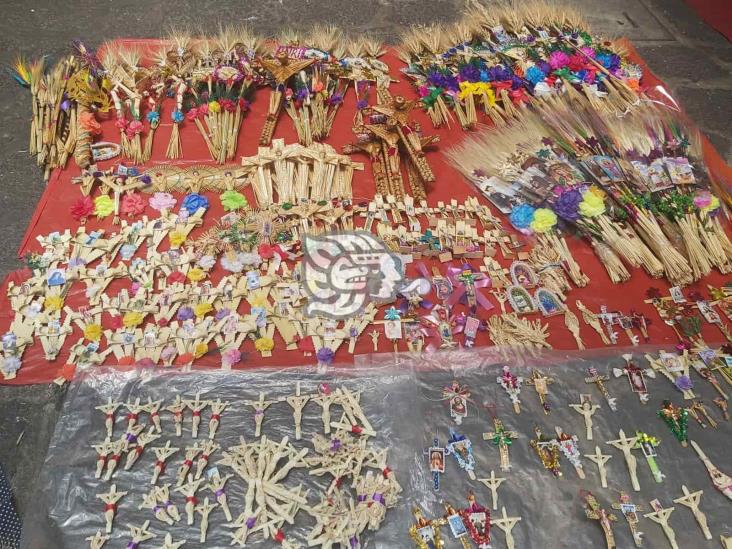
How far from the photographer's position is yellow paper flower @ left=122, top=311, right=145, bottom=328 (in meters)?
2.92

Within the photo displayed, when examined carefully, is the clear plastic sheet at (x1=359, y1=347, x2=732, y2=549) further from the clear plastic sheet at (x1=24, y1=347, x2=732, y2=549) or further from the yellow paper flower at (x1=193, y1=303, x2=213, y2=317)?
the yellow paper flower at (x1=193, y1=303, x2=213, y2=317)

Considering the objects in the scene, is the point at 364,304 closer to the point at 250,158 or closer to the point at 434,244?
the point at 434,244

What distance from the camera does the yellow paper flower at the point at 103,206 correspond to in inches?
135

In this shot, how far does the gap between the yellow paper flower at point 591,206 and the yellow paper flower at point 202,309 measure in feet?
8.32

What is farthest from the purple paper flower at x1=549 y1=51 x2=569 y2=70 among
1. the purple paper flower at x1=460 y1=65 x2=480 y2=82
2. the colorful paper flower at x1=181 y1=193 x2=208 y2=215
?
the colorful paper flower at x1=181 y1=193 x2=208 y2=215

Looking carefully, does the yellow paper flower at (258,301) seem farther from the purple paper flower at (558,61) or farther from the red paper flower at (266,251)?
the purple paper flower at (558,61)

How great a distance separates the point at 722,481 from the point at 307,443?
6.62ft

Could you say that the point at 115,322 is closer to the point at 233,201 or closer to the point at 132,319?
the point at 132,319

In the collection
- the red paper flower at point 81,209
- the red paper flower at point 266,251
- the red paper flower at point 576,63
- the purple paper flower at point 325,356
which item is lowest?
the purple paper flower at point 325,356

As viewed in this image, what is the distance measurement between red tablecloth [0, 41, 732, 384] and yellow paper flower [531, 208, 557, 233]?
0.21m

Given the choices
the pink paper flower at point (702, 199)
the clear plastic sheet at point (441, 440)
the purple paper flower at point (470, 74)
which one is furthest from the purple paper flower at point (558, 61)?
the clear plastic sheet at point (441, 440)

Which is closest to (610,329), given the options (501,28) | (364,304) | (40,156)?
(364,304)

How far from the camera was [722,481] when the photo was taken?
97.7 inches

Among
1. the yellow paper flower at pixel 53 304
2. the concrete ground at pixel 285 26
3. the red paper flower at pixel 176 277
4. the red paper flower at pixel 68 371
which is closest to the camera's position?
the red paper flower at pixel 68 371
